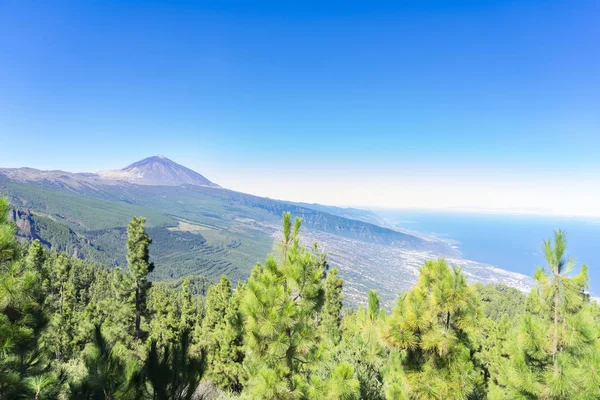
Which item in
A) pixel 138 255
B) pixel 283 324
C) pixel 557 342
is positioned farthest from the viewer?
pixel 138 255

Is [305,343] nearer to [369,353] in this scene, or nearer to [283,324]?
[283,324]

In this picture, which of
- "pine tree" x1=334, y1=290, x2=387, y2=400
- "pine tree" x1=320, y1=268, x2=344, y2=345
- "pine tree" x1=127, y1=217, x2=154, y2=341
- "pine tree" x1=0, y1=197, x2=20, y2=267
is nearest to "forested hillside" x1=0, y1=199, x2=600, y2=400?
"pine tree" x1=0, y1=197, x2=20, y2=267

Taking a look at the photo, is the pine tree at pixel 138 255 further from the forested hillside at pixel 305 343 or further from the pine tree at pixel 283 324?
the pine tree at pixel 283 324

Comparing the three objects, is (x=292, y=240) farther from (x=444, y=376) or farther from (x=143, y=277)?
(x=143, y=277)

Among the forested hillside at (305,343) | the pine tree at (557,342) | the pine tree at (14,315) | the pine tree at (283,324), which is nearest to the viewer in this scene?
the forested hillside at (305,343)

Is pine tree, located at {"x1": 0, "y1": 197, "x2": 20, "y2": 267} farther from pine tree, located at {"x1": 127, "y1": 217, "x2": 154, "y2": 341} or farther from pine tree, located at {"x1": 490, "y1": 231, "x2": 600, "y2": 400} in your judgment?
pine tree, located at {"x1": 127, "y1": 217, "x2": 154, "y2": 341}

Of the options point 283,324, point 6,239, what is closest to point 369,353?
point 283,324

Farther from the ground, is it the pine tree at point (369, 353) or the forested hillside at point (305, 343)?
the forested hillside at point (305, 343)

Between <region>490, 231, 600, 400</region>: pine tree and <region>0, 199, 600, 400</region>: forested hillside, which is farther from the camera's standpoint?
<region>490, 231, 600, 400</region>: pine tree

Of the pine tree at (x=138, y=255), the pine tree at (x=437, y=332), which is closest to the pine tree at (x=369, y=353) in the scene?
the pine tree at (x=437, y=332)

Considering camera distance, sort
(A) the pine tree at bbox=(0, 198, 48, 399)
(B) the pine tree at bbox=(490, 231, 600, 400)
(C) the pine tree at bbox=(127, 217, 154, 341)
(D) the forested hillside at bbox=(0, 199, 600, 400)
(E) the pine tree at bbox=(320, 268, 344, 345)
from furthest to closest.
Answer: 1. (E) the pine tree at bbox=(320, 268, 344, 345)
2. (C) the pine tree at bbox=(127, 217, 154, 341)
3. (B) the pine tree at bbox=(490, 231, 600, 400)
4. (A) the pine tree at bbox=(0, 198, 48, 399)
5. (D) the forested hillside at bbox=(0, 199, 600, 400)
